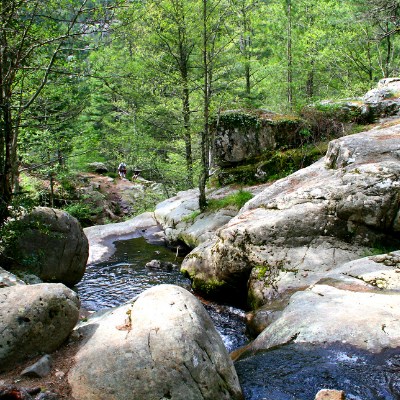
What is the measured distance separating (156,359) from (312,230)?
5672mm

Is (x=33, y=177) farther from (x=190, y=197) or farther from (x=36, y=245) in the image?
(x=36, y=245)

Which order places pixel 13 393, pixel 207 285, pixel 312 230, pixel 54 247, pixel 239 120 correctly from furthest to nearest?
1. pixel 239 120
2. pixel 207 285
3. pixel 54 247
4. pixel 312 230
5. pixel 13 393

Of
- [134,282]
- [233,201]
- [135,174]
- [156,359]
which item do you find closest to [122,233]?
[134,282]

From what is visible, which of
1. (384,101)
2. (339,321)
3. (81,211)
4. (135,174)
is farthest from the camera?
(135,174)

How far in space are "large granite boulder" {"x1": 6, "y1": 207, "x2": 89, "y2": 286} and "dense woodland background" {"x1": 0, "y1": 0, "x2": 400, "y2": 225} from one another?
1.29m

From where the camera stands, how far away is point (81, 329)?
4.50 metres

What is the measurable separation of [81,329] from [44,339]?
0.56 meters

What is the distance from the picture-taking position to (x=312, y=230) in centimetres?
832

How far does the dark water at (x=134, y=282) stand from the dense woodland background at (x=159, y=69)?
3324 millimetres

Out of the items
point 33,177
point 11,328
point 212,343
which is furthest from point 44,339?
point 33,177

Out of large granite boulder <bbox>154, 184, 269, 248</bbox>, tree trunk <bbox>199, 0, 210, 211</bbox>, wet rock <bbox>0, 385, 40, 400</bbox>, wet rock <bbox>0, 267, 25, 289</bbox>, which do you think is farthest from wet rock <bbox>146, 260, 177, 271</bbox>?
wet rock <bbox>0, 385, 40, 400</bbox>

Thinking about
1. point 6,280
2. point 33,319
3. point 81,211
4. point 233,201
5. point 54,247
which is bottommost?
point 81,211

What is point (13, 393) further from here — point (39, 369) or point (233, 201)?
point (233, 201)

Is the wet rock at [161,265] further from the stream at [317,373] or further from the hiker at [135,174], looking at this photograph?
the hiker at [135,174]
